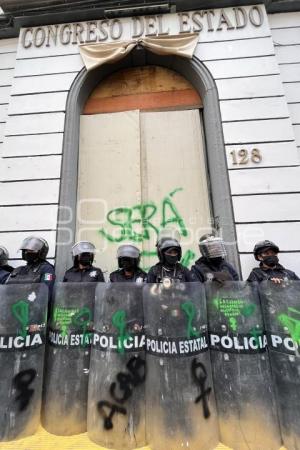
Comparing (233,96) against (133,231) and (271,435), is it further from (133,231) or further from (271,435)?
(271,435)

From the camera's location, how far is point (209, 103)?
5391mm

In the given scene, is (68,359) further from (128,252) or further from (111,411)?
(128,252)

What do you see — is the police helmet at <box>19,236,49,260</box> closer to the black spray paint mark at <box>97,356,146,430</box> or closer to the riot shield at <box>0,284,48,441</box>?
the riot shield at <box>0,284,48,441</box>

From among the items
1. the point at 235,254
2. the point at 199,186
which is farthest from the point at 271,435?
the point at 199,186

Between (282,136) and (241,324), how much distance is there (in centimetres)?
385

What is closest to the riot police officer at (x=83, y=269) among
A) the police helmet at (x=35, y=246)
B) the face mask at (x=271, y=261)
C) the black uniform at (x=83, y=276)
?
the black uniform at (x=83, y=276)

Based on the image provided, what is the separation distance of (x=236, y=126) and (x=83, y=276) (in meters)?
3.98

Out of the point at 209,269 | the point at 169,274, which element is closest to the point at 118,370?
the point at 169,274

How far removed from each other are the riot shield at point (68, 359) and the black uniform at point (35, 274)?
697 mm

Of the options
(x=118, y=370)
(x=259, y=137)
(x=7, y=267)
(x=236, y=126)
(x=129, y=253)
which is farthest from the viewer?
(x=236, y=126)

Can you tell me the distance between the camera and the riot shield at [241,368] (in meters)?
2.41

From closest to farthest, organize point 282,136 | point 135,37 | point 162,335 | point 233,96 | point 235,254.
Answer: point 162,335, point 235,254, point 282,136, point 233,96, point 135,37

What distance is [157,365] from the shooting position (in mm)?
2537

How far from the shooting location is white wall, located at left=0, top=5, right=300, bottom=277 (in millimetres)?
4688
